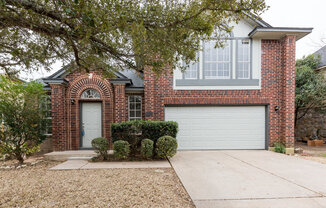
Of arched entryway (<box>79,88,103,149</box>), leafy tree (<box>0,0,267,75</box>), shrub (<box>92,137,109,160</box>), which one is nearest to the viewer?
leafy tree (<box>0,0,267,75</box>)

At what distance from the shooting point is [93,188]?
11.9 feet

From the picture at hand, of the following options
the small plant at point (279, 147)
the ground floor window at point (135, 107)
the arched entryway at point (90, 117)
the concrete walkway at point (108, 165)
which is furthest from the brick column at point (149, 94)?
the small plant at point (279, 147)

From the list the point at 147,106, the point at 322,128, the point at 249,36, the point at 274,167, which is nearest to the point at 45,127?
the point at 147,106

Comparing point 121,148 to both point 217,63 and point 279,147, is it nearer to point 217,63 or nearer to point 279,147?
point 217,63

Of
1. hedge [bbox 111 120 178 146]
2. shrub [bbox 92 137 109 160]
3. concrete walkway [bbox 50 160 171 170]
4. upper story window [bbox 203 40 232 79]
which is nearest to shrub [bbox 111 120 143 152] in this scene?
hedge [bbox 111 120 178 146]

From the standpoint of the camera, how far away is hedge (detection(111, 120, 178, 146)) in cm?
600

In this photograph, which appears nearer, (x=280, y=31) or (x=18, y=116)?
(x=18, y=116)

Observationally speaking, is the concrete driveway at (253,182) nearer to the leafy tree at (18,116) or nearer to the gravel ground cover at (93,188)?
the gravel ground cover at (93,188)

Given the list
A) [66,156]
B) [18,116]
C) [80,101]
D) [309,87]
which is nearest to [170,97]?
[80,101]

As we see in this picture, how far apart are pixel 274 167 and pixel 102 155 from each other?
5.64 m

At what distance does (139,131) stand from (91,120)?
2.72 metres

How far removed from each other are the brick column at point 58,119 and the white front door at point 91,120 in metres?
0.80

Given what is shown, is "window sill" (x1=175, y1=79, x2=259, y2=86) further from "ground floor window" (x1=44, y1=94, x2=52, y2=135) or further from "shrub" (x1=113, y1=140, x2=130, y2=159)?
"ground floor window" (x1=44, y1=94, x2=52, y2=135)

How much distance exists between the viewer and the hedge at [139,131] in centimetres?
600
